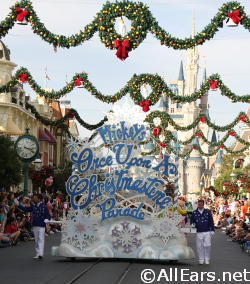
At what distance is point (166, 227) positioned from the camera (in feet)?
59.4

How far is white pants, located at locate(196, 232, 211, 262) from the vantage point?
1759 centimetres

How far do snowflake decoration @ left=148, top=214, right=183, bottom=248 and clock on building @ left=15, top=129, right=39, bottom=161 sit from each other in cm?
1279

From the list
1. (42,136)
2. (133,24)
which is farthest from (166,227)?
(42,136)

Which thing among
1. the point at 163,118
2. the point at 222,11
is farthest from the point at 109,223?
the point at 163,118

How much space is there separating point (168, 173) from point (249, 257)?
378 cm

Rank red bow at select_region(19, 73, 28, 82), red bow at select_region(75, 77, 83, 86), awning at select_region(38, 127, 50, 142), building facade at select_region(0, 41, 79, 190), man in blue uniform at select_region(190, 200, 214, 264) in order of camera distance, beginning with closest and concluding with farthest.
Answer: man in blue uniform at select_region(190, 200, 214, 264) < red bow at select_region(19, 73, 28, 82) < red bow at select_region(75, 77, 83, 86) < building facade at select_region(0, 41, 79, 190) < awning at select_region(38, 127, 50, 142)

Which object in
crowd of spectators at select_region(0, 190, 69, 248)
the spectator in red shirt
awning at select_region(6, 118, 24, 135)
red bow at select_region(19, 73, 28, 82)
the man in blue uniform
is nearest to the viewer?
the man in blue uniform

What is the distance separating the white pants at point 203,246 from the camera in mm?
17594

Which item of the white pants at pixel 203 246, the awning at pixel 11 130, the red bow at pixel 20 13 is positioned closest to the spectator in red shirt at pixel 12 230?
the red bow at pixel 20 13

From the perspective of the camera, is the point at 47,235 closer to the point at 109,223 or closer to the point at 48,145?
the point at 109,223

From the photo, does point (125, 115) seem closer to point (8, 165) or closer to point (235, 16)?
point (235, 16)

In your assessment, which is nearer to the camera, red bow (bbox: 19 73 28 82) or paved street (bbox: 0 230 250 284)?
paved street (bbox: 0 230 250 284)

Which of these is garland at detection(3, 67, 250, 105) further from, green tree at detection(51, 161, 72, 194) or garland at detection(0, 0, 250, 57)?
green tree at detection(51, 161, 72, 194)

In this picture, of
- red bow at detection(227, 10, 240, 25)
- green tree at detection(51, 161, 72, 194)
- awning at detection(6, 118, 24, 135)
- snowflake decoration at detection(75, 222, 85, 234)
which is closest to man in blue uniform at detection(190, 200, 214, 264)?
snowflake decoration at detection(75, 222, 85, 234)
